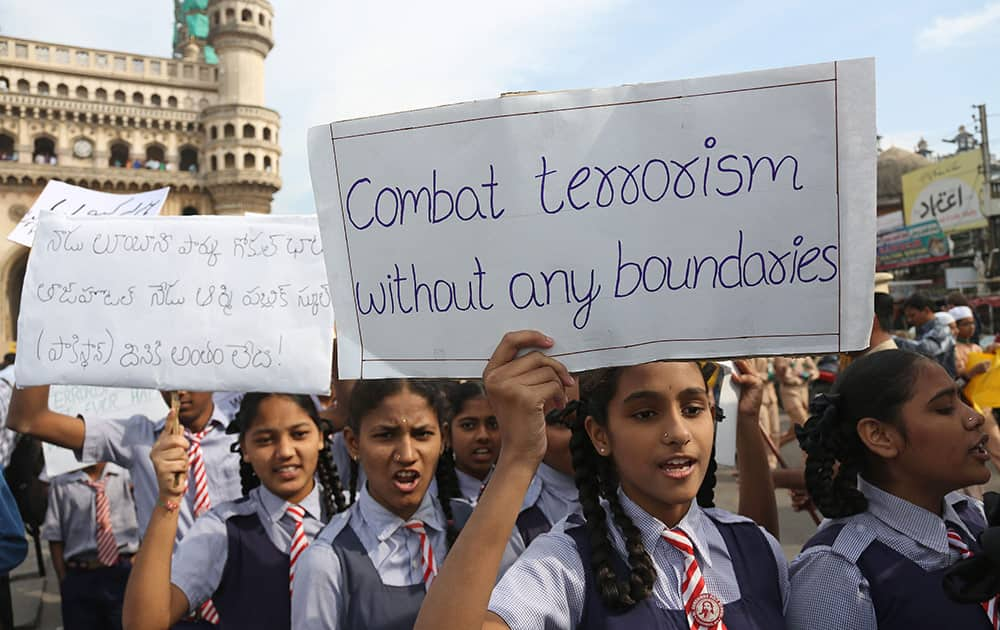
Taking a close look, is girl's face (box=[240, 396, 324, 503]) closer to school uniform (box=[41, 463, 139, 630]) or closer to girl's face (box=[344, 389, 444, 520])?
girl's face (box=[344, 389, 444, 520])

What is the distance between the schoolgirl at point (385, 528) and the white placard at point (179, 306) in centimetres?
20

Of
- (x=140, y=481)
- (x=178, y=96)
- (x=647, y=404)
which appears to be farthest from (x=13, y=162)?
(x=647, y=404)

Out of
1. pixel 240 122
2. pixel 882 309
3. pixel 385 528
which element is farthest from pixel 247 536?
pixel 240 122

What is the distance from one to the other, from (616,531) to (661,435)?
0.68ft

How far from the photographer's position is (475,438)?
2801 mm

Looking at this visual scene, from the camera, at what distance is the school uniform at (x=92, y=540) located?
3.56 m

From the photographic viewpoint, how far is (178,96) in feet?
126

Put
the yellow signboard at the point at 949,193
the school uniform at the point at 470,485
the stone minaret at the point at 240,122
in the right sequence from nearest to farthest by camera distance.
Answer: the school uniform at the point at 470,485 → the yellow signboard at the point at 949,193 → the stone minaret at the point at 240,122

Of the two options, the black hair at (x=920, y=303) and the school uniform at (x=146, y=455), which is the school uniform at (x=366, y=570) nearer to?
the school uniform at (x=146, y=455)

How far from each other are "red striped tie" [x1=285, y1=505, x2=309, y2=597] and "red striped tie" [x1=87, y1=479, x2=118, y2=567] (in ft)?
6.82

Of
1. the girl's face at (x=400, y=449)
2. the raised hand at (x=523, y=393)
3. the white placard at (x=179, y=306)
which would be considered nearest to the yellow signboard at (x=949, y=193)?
the girl's face at (x=400, y=449)

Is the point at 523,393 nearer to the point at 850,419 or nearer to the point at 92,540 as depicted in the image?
the point at 850,419

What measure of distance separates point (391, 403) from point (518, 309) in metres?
0.75

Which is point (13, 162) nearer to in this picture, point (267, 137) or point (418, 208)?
point (267, 137)
